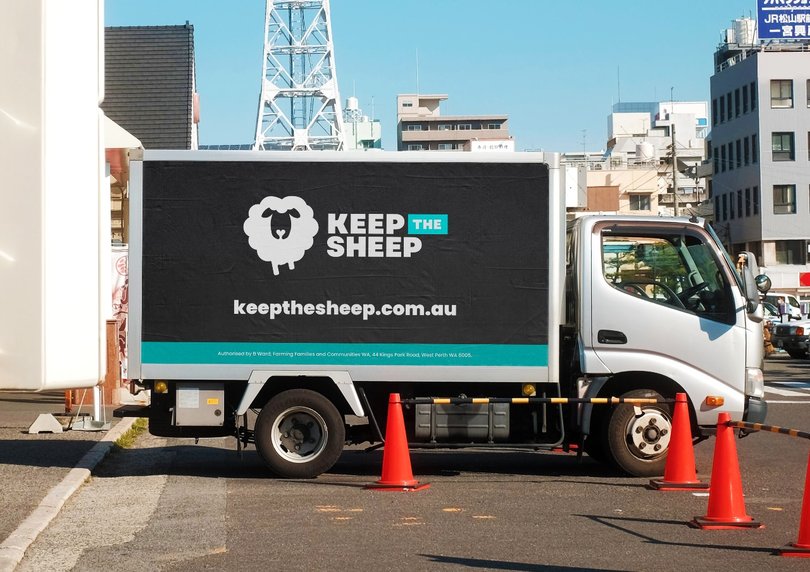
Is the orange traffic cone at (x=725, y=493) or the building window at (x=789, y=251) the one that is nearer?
the orange traffic cone at (x=725, y=493)

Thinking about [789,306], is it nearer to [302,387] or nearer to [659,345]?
[659,345]

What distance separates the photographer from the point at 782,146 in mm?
73812

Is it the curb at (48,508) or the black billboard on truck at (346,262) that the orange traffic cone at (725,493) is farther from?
the curb at (48,508)

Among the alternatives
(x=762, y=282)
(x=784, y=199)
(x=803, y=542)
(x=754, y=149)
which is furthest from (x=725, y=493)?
(x=754, y=149)

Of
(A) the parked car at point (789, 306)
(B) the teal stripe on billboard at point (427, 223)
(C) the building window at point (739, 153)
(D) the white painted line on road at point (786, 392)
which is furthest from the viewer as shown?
(C) the building window at point (739, 153)

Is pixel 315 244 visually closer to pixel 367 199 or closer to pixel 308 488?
pixel 367 199

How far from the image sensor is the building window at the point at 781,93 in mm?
74312

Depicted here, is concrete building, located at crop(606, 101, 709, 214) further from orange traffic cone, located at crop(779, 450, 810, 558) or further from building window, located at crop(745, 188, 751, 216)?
orange traffic cone, located at crop(779, 450, 810, 558)

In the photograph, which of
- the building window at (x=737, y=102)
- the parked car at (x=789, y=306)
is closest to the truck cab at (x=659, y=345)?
the parked car at (x=789, y=306)

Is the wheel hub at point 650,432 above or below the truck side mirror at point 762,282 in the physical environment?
below

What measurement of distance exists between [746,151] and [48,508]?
A: 71.6 meters

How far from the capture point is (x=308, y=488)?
11.7 meters

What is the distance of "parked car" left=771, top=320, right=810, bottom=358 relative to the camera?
131 feet

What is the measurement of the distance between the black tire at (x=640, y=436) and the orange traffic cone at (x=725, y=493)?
2.60 meters
